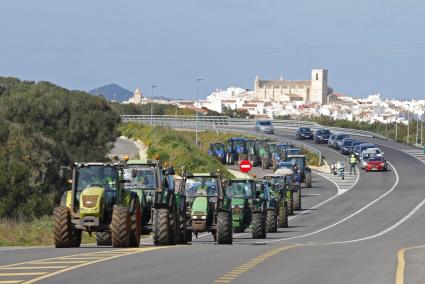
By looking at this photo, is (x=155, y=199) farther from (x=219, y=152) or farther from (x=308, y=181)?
(x=219, y=152)

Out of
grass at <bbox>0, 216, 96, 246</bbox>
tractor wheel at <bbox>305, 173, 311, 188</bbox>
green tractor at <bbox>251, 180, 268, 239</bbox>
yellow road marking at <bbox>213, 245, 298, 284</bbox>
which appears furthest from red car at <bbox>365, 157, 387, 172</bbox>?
yellow road marking at <bbox>213, 245, 298, 284</bbox>

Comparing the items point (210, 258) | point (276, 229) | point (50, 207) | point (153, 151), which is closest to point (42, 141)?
point (50, 207)

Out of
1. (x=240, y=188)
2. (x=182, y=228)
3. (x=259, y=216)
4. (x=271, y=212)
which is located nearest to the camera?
(x=182, y=228)

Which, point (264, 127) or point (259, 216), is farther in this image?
point (264, 127)

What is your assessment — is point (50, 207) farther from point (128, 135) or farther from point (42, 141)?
point (128, 135)

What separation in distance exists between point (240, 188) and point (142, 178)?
10964mm

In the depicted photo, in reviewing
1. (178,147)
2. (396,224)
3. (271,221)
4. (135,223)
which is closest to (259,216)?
(271,221)

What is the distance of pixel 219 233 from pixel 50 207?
2479cm

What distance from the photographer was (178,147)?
82.7 meters

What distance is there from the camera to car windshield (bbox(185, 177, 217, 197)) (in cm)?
3166

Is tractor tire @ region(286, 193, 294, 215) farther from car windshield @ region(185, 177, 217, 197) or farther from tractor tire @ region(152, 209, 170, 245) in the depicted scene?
tractor tire @ region(152, 209, 170, 245)

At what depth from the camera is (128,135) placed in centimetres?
10925

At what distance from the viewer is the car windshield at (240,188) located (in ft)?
125

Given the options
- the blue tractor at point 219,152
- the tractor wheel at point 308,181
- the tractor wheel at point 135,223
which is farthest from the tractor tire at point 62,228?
the blue tractor at point 219,152
